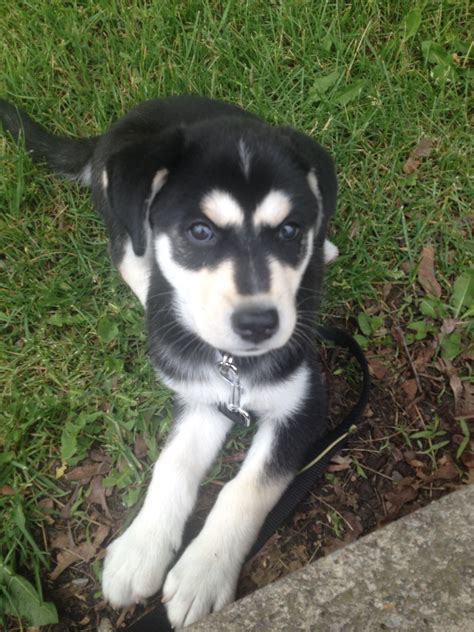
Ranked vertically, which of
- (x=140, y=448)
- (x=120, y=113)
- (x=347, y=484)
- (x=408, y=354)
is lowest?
(x=140, y=448)

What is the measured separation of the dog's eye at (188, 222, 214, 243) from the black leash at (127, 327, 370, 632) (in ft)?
2.79

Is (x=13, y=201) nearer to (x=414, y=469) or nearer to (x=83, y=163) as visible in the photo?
(x=83, y=163)

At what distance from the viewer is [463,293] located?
2.89 metres

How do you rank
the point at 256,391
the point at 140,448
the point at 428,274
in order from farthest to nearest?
1. the point at 428,274
2. the point at 140,448
3. the point at 256,391

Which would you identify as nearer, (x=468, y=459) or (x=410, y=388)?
(x=468, y=459)

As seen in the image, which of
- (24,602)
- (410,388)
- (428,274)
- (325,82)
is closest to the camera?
(24,602)

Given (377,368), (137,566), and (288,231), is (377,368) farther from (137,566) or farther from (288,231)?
(137,566)

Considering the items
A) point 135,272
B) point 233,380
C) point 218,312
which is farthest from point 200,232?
point 135,272

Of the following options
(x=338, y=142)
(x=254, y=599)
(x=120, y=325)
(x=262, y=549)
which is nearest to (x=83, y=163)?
(x=120, y=325)

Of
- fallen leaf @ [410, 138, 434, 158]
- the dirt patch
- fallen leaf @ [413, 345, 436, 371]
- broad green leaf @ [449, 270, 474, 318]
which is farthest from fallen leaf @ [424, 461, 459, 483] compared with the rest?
fallen leaf @ [410, 138, 434, 158]

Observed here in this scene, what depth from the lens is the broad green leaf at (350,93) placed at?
10.9 feet

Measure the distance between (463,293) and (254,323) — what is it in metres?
1.51

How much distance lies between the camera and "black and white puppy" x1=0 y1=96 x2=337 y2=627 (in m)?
1.92

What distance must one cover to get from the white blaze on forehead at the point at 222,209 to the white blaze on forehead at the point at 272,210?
0.20 ft
